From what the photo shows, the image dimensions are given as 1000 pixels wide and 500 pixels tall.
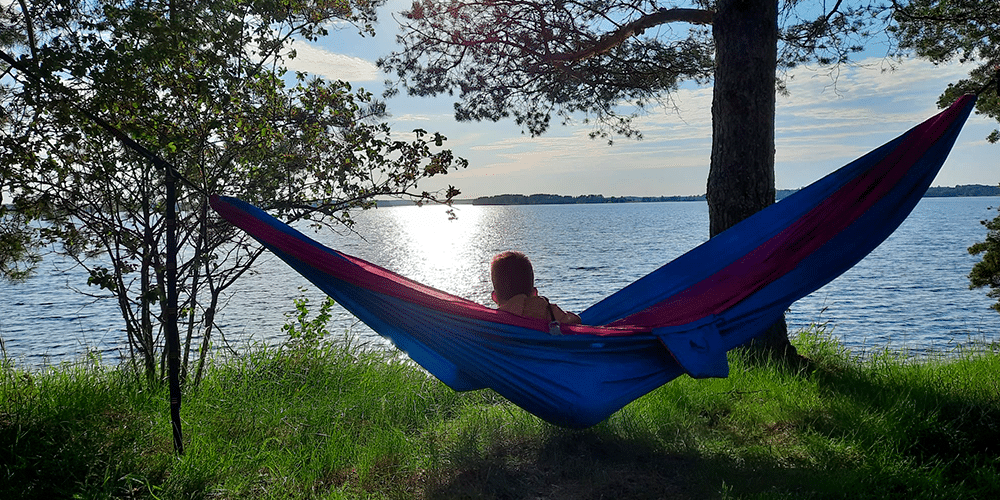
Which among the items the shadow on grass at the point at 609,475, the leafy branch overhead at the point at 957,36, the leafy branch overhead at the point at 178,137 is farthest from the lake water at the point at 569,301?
the leafy branch overhead at the point at 957,36

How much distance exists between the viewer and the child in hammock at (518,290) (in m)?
2.43

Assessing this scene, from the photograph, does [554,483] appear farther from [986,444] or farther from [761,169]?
[761,169]

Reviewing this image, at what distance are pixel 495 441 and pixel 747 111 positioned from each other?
7.75ft

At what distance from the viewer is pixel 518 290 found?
2.48 metres

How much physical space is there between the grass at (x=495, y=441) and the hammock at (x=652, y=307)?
273 mm

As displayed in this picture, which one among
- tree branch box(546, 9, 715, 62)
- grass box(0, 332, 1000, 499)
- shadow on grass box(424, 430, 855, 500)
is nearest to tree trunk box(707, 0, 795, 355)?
tree branch box(546, 9, 715, 62)

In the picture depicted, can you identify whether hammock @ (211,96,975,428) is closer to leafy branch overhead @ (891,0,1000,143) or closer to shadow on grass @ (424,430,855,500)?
shadow on grass @ (424,430,855,500)

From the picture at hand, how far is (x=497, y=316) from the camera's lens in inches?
87.0

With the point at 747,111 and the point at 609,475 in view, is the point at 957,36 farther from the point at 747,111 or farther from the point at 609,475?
the point at 609,475

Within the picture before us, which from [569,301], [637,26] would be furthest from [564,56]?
[569,301]

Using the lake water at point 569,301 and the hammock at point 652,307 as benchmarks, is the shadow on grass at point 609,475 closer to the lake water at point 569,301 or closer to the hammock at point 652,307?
the hammock at point 652,307

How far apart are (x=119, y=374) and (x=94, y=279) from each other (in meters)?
0.93

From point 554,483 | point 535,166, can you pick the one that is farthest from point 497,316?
point 535,166

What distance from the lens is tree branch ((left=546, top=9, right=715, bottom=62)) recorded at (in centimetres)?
418
